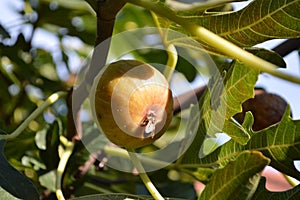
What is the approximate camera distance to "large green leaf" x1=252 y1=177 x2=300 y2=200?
1.03m

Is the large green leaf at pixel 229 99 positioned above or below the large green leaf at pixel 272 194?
above

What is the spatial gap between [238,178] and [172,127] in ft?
4.14

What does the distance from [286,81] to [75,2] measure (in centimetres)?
149

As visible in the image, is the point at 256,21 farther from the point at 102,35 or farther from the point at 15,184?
the point at 15,184

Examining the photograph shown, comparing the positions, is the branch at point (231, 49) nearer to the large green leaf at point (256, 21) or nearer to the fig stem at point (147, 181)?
the large green leaf at point (256, 21)

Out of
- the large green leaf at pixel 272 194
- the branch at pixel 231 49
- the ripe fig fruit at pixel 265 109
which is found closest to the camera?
the branch at pixel 231 49

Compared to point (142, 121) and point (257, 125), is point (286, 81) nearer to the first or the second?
point (142, 121)

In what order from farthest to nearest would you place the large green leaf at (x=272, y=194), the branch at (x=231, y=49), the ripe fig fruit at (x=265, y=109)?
the ripe fig fruit at (x=265, y=109)
the large green leaf at (x=272, y=194)
the branch at (x=231, y=49)

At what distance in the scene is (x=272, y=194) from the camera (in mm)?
1043

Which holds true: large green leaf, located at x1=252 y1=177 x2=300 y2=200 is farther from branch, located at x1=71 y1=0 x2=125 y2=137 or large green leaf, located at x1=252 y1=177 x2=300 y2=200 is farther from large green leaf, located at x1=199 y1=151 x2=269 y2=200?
branch, located at x1=71 y1=0 x2=125 y2=137

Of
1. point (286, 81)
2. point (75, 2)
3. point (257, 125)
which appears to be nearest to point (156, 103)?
point (286, 81)

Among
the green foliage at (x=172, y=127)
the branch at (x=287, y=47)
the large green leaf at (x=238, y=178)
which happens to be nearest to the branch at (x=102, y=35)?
the green foliage at (x=172, y=127)

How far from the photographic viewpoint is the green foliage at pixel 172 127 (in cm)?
105

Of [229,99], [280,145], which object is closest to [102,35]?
[229,99]
